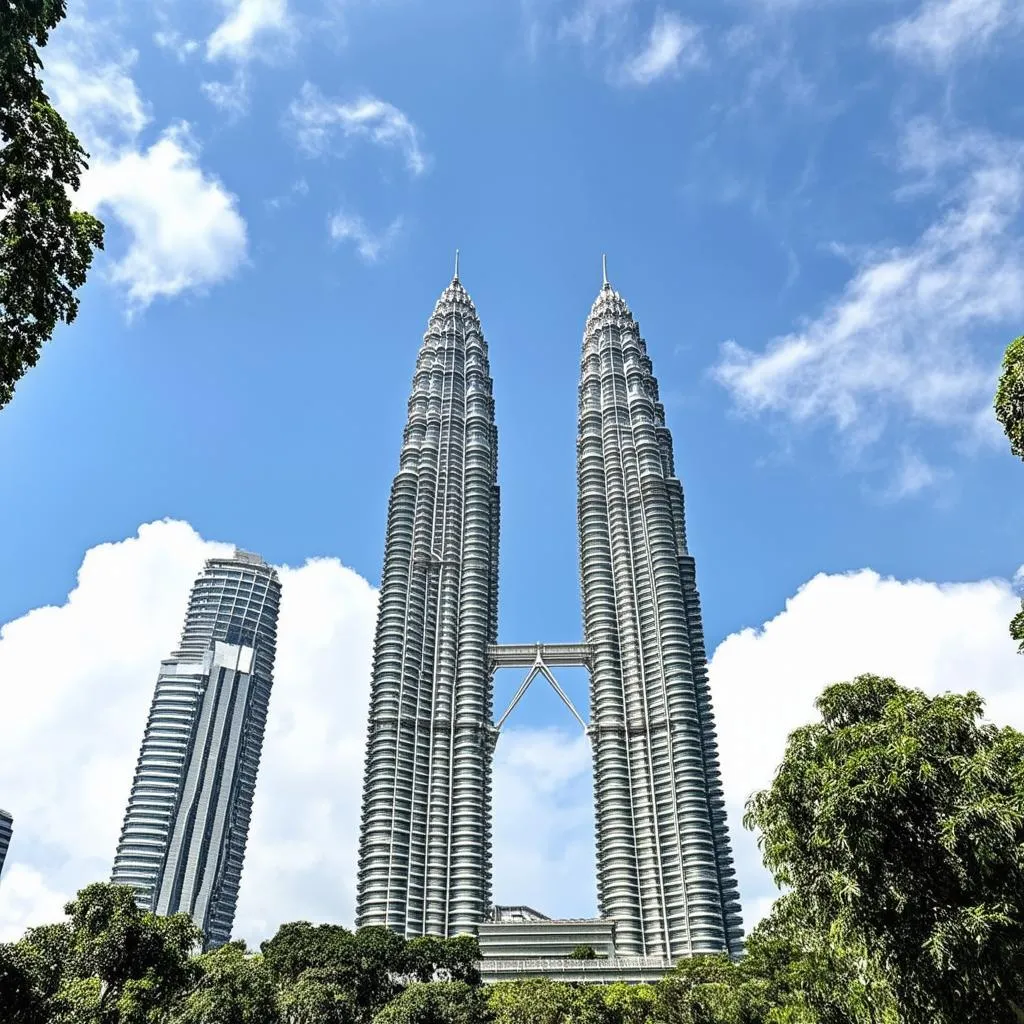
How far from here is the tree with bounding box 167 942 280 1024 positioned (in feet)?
169

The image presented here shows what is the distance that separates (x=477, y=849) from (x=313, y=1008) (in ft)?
241

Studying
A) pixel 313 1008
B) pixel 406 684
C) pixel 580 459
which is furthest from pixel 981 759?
pixel 580 459

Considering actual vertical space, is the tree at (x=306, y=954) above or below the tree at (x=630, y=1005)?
above

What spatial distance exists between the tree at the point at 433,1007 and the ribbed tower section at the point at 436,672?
61295 mm

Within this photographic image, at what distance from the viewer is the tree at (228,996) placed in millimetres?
51656

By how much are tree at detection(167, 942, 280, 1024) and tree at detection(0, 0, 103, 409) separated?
4488 centimetres

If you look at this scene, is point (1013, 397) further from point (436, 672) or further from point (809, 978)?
point (436, 672)

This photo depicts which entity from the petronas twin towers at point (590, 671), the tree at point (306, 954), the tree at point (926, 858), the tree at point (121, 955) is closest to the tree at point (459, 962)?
the tree at point (306, 954)

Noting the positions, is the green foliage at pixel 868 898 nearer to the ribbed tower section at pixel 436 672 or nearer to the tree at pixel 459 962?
the tree at pixel 459 962

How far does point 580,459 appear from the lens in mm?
181250

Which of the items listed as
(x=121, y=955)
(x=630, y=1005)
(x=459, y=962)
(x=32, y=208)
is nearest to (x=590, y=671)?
(x=459, y=962)

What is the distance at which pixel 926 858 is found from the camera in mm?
29391

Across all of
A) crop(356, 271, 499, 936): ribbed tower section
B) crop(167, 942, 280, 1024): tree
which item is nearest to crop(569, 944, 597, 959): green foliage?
crop(356, 271, 499, 936): ribbed tower section

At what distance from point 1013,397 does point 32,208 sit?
2651 cm
